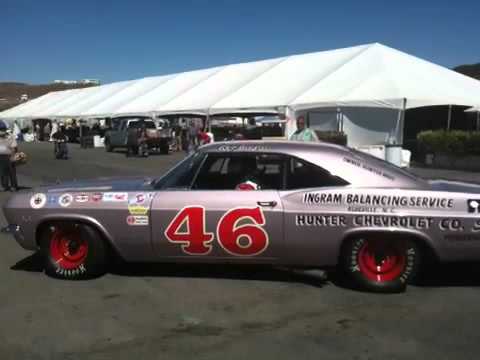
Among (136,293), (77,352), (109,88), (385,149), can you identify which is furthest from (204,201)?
(109,88)

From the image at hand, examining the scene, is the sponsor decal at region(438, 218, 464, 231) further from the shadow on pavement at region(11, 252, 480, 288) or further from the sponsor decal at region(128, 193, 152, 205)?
the sponsor decal at region(128, 193, 152, 205)

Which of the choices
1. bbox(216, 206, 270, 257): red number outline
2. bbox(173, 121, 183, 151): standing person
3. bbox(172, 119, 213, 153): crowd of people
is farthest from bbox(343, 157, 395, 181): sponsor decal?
bbox(173, 121, 183, 151): standing person

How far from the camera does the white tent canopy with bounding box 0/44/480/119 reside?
20234mm

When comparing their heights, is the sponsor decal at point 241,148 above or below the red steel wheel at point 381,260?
above

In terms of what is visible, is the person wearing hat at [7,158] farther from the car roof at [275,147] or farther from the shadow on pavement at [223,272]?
the car roof at [275,147]

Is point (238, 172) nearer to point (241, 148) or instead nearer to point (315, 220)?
point (241, 148)

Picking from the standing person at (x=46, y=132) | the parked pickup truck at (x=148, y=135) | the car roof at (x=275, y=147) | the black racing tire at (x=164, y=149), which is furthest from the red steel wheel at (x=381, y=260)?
the standing person at (x=46, y=132)

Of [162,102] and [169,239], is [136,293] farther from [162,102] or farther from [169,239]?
[162,102]

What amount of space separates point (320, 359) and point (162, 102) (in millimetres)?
28646

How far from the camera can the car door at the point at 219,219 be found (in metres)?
4.80

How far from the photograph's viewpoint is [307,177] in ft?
16.1

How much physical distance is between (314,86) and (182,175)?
1826 cm

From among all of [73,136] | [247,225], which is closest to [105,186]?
[247,225]

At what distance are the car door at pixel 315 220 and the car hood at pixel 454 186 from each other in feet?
2.85
